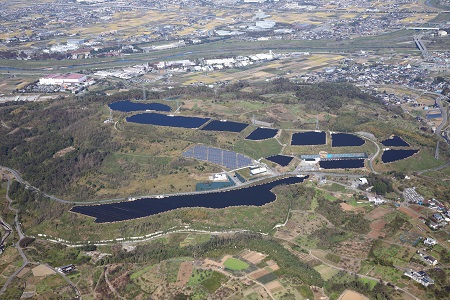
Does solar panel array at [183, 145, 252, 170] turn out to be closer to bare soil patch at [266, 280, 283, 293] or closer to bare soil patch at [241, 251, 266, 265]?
bare soil patch at [241, 251, 266, 265]

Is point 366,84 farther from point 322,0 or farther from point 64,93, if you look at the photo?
point 322,0

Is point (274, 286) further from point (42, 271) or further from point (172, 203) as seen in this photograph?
point (42, 271)

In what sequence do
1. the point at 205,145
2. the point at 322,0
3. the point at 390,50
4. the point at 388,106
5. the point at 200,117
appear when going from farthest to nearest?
the point at 322,0 < the point at 390,50 < the point at 388,106 < the point at 200,117 < the point at 205,145

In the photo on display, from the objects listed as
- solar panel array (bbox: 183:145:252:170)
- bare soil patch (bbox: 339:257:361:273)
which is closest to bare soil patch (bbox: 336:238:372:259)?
bare soil patch (bbox: 339:257:361:273)

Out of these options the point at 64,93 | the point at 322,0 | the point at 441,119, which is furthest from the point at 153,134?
the point at 322,0

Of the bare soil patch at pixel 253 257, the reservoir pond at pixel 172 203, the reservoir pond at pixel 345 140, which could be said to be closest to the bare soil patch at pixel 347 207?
the reservoir pond at pixel 172 203
